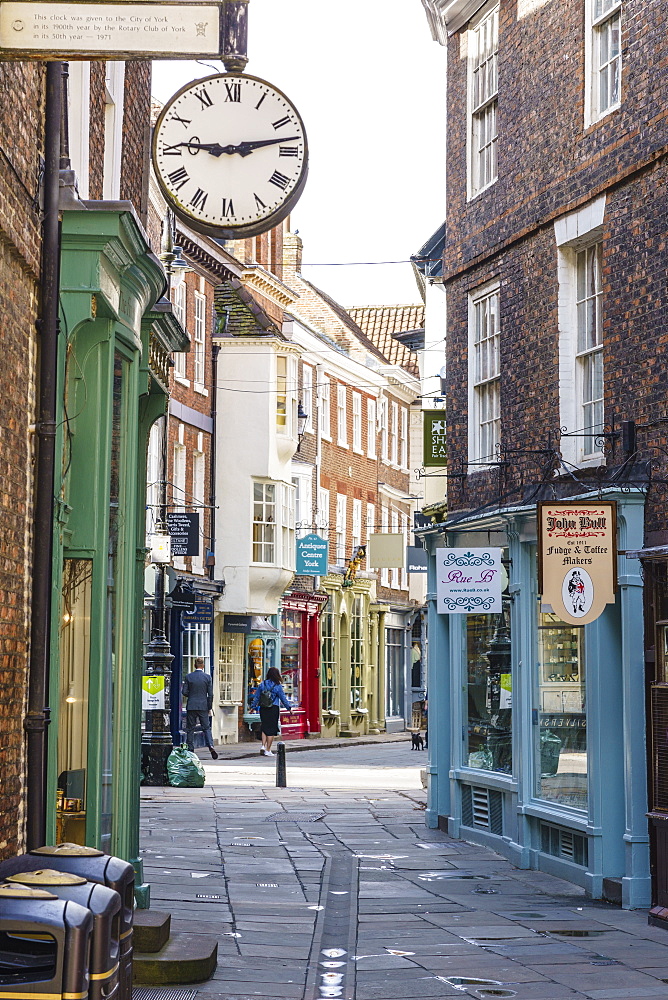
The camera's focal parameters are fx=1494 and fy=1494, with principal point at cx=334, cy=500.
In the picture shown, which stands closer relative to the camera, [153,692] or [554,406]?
[554,406]

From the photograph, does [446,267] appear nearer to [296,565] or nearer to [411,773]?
[411,773]

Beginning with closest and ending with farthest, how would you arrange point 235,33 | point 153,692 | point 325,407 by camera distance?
point 235,33
point 153,692
point 325,407

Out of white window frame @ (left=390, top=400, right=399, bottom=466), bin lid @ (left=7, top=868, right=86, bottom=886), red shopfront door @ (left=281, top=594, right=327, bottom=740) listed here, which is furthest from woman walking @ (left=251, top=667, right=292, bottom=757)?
bin lid @ (left=7, top=868, right=86, bottom=886)

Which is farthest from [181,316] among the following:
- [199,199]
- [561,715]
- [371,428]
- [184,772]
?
[199,199]

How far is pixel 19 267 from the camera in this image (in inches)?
323

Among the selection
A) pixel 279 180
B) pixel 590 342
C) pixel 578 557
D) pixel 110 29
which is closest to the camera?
pixel 110 29

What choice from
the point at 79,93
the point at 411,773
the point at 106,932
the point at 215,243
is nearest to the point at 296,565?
the point at 215,243

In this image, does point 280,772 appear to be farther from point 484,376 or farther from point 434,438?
point 484,376

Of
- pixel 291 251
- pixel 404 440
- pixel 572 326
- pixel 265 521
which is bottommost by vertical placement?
pixel 572 326

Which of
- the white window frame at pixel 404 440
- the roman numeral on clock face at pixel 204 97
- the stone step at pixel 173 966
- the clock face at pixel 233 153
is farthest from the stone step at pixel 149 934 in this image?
the white window frame at pixel 404 440

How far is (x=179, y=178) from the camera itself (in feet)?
28.2

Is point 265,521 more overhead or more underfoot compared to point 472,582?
more overhead

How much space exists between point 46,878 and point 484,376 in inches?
466

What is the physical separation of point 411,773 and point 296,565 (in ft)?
41.8
